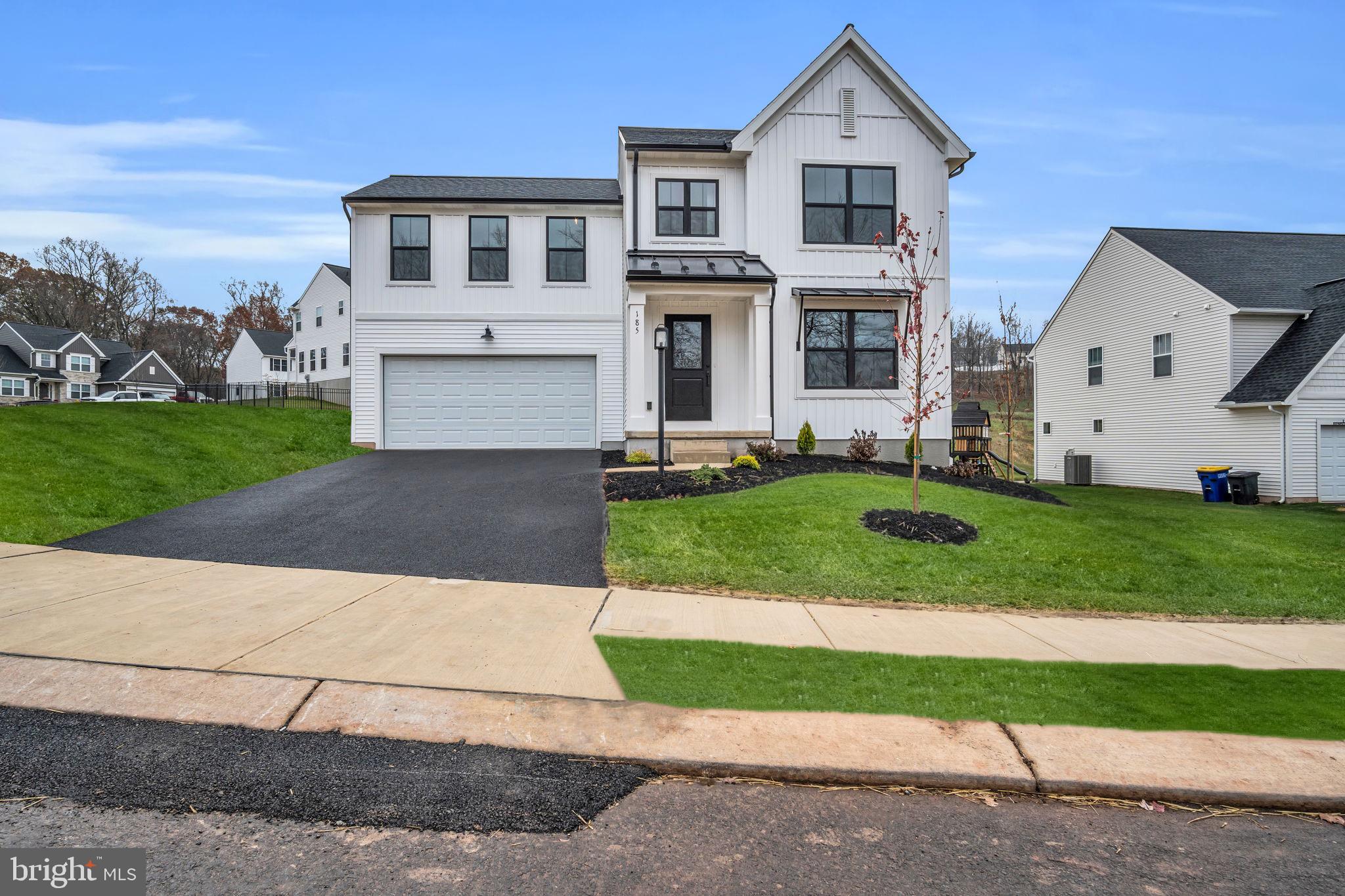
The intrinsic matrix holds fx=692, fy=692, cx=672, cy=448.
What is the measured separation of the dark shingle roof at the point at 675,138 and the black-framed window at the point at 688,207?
2.59 feet

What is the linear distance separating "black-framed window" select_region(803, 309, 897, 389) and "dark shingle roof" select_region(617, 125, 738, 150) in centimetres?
469

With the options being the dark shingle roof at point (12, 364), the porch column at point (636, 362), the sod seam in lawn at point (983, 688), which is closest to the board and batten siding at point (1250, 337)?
the porch column at point (636, 362)

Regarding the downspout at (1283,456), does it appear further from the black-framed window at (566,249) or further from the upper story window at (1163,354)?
the black-framed window at (566,249)

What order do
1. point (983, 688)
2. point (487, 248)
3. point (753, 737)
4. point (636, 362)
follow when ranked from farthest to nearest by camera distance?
point (487, 248) → point (636, 362) → point (983, 688) → point (753, 737)

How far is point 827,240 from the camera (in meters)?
16.2

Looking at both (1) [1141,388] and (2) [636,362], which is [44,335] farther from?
(1) [1141,388]

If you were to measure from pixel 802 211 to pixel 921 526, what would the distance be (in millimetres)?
9583

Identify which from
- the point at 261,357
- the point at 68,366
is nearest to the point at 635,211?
the point at 261,357

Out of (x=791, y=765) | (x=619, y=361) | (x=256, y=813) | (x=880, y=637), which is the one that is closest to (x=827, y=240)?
(x=619, y=361)

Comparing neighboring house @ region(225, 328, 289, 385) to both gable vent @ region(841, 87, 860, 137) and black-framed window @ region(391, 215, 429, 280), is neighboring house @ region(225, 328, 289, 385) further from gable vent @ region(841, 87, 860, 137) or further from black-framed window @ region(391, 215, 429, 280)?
gable vent @ region(841, 87, 860, 137)

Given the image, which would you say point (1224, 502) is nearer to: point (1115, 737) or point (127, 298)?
point (1115, 737)

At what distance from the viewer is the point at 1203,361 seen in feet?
58.5

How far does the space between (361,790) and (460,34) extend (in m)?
18.0

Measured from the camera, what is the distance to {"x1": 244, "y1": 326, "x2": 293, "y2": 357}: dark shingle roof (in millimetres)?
50875
